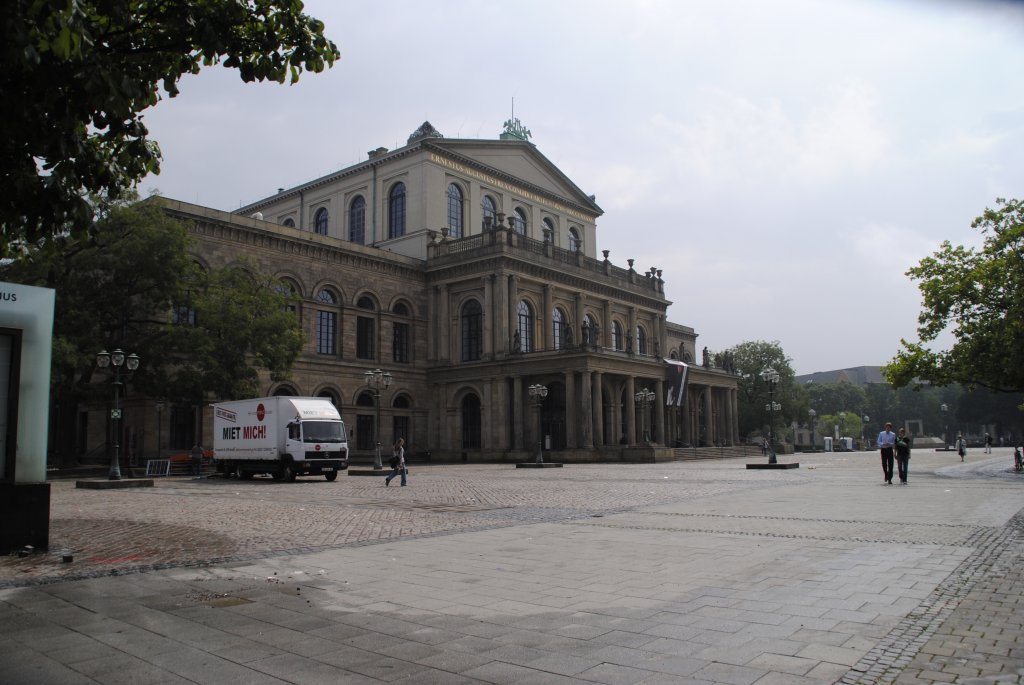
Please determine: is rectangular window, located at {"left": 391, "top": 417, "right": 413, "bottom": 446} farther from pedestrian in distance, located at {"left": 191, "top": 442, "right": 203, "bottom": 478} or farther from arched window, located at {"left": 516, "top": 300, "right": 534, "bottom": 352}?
pedestrian in distance, located at {"left": 191, "top": 442, "right": 203, "bottom": 478}

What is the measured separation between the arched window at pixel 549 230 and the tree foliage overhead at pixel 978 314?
34357 mm

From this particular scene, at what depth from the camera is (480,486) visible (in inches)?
928

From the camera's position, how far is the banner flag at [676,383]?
5347cm

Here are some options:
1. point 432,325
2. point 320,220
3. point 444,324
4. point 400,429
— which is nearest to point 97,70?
point 400,429

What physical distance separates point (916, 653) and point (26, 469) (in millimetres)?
10021

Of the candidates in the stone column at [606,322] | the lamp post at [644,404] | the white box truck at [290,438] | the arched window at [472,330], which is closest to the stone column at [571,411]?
the lamp post at [644,404]

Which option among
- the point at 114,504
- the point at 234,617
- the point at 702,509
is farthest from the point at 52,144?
the point at 114,504

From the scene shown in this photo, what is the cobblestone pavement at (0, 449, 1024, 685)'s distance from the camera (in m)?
5.15

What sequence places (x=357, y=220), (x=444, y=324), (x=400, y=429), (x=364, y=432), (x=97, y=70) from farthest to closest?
1. (x=357, y=220)
2. (x=444, y=324)
3. (x=400, y=429)
4. (x=364, y=432)
5. (x=97, y=70)

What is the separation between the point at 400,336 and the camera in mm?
51750

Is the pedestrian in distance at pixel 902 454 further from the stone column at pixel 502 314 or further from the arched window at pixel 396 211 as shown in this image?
the arched window at pixel 396 211

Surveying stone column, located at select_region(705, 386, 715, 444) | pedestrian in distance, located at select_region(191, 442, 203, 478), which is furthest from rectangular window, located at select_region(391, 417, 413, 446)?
stone column, located at select_region(705, 386, 715, 444)

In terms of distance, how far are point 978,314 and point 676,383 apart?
81.1ft

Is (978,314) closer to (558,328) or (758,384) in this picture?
(558,328)
